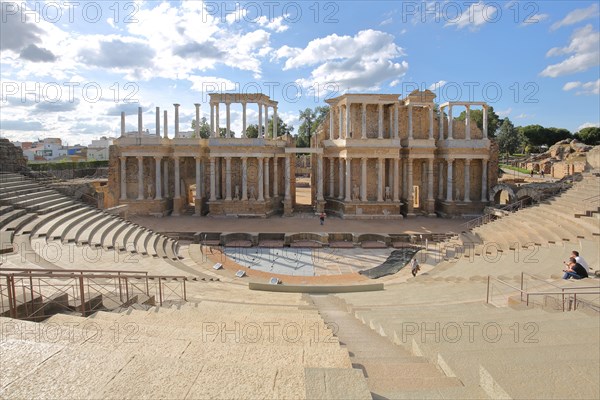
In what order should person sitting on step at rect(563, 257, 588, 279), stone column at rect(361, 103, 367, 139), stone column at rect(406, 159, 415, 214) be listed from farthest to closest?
1. stone column at rect(406, 159, 415, 214)
2. stone column at rect(361, 103, 367, 139)
3. person sitting on step at rect(563, 257, 588, 279)

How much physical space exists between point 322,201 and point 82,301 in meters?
27.8

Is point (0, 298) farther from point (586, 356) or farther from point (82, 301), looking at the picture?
point (586, 356)

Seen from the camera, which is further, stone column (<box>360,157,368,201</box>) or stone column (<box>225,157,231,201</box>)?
stone column (<box>225,157,231,201</box>)

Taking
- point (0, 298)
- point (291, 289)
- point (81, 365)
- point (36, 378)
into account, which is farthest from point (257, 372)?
point (291, 289)

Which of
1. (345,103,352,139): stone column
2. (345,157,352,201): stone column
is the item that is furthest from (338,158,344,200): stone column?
(345,103,352,139): stone column

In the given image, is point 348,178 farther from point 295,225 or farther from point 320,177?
point 295,225

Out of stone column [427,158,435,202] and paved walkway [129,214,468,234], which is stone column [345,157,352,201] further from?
stone column [427,158,435,202]

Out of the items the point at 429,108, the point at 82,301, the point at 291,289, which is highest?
the point at 429,108

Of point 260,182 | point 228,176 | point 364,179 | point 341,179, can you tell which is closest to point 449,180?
point 364,179

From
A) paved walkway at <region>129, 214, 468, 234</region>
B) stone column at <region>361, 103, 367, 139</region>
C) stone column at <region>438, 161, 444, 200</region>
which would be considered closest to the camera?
paved walkway at <region>129, 214, 468, 234</region>

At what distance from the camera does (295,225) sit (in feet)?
99.4

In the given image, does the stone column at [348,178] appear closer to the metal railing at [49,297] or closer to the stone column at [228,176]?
the stone column at [228,176]

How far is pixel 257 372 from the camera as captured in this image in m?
4.05

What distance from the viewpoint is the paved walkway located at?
28484mm
